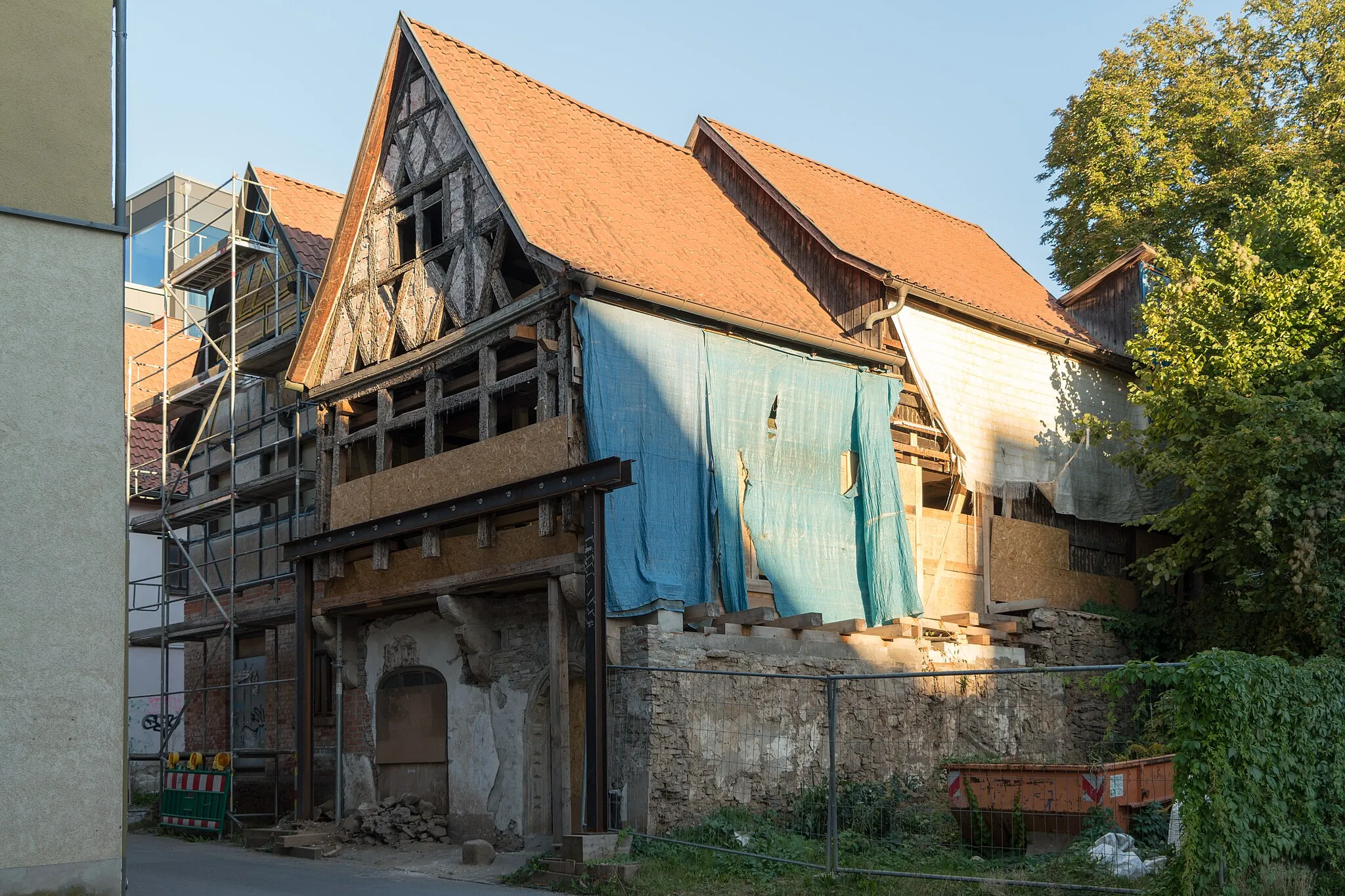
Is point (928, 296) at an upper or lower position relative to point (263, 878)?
upper

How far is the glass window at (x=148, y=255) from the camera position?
44.4 m

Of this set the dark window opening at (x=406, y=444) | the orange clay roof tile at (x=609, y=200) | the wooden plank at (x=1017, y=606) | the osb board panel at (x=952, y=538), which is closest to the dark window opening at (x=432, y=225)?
the orange clay roof tile at (x=609, y=200)

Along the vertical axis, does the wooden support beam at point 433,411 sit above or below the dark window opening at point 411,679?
above

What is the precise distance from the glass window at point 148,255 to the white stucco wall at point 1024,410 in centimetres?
3156

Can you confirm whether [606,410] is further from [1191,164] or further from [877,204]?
[1191,164]

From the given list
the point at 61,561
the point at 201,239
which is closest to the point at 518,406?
the point at 61,561

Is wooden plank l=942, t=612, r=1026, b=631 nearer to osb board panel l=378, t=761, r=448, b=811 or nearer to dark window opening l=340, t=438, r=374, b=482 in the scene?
osb board panel l=378, t=761, r=448, b=811

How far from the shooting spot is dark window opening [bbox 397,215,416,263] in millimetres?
20516

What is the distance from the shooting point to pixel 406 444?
2120 centimetres

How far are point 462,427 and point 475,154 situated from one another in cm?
442

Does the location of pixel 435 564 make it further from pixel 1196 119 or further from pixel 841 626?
pixel 1196 119

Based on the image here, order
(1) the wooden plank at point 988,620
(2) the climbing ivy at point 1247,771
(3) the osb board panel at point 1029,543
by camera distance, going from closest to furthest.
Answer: (2) the climbing ivy at point 1247,771, (1) the wooden plank at point 988,620, (3) the osb board panel at point 1029,543

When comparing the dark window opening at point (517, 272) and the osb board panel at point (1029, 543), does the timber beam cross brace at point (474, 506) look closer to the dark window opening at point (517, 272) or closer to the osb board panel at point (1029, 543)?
the dark window opening at point (517, 272)

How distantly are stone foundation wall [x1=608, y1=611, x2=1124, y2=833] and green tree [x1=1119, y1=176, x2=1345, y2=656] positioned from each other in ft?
8.59
